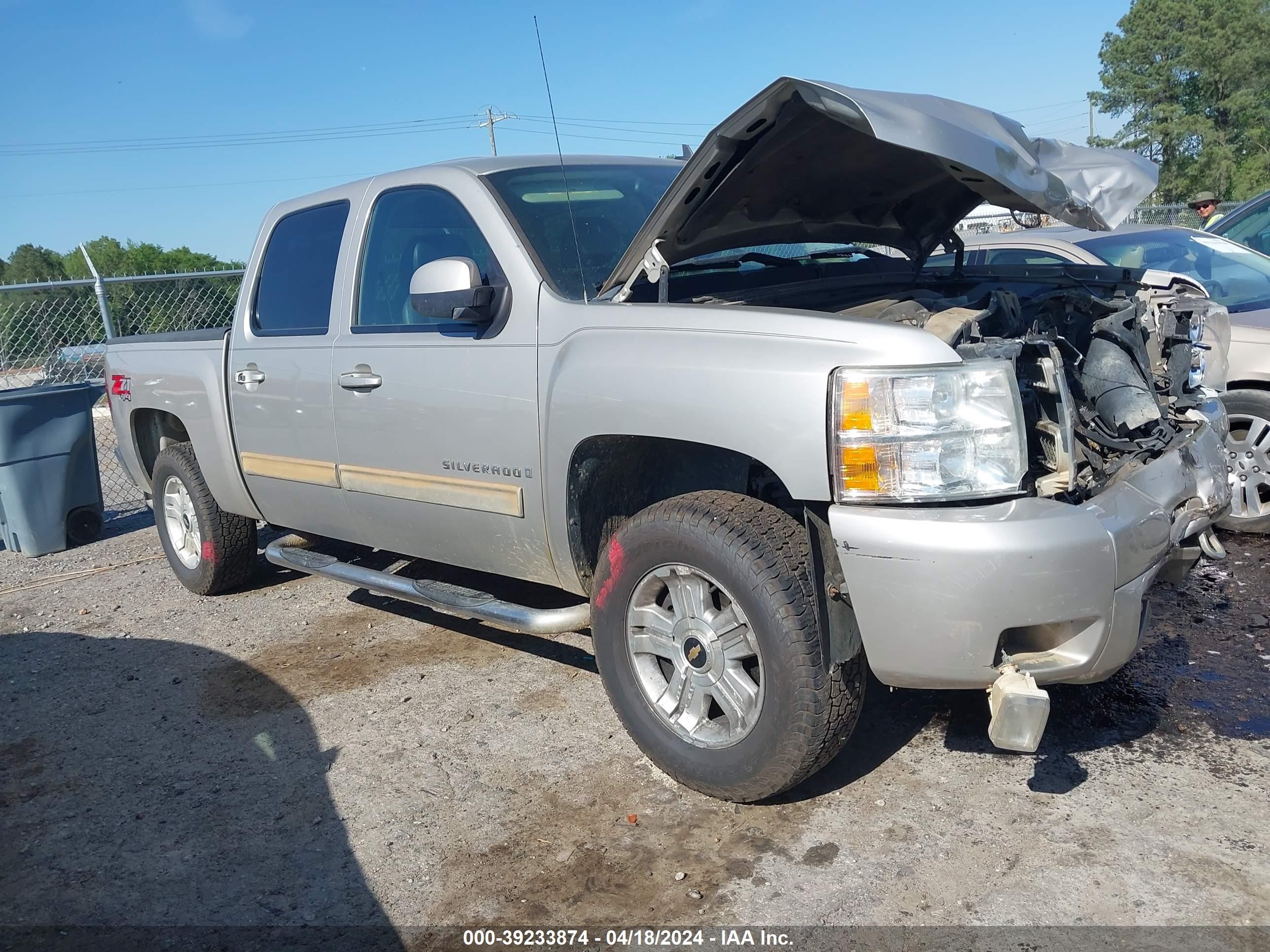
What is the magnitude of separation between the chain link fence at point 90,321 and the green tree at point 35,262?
23826 millimetres

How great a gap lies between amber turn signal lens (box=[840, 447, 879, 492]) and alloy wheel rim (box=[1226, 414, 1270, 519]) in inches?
135

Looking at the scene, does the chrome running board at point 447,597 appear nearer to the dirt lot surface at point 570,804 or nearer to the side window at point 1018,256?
the dirt lot surface at point 570,804

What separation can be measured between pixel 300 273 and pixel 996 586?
349 centimetres

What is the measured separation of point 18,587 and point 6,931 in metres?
4.32

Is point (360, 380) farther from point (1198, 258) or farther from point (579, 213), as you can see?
point (1198, 258)

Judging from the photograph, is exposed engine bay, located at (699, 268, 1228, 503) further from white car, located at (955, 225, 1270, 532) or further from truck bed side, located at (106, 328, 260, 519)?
truck bed side, located at (106, 328, 260, 519)

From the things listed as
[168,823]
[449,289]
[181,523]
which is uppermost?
[449,289]

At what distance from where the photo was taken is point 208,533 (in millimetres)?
5508

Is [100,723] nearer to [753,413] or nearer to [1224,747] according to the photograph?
[753,413]

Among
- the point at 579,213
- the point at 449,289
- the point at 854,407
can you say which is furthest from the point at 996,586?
the point at 579,213

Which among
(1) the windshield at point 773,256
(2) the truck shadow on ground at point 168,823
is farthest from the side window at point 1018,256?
(2) the truck shadow on ground at point 168,823

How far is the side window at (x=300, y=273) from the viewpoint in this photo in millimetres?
4469

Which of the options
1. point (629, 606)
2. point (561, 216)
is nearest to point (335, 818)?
point (629, 606)

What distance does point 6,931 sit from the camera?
2.82 m
